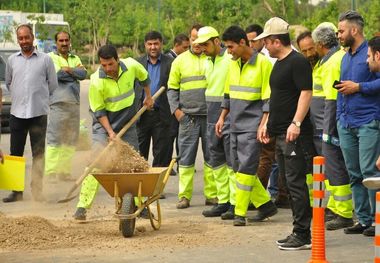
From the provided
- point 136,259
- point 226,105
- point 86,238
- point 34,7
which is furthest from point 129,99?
point 34,7

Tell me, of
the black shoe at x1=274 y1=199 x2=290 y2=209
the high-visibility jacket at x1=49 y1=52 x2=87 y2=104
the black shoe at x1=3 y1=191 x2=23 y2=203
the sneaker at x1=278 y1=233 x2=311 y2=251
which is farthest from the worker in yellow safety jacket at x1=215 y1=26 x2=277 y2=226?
the high-visibility jacket at x1=49 y1=52 x2=87 y2=104

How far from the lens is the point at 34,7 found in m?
69.6

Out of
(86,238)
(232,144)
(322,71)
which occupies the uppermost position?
(322,71)

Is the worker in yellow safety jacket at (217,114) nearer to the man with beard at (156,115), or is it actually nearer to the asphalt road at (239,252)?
the asphalt road at (239,252)

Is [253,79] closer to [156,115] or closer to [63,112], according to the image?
[156,115]

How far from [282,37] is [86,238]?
2870mm

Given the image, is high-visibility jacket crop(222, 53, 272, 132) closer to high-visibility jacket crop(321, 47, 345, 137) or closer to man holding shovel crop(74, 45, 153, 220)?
high-visibility jacket crop(321, 47, 345, 137)

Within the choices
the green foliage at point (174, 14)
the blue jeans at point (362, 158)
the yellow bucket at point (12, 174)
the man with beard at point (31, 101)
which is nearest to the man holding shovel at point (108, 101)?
the yellow bucket at point (12, 174)

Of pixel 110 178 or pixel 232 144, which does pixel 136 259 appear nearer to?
pixel 110 178

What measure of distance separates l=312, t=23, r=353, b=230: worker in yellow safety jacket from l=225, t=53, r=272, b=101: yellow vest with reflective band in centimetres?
61

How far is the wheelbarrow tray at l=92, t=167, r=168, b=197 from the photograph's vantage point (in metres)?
10.7

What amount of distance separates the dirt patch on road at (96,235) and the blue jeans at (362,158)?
57.1 inches

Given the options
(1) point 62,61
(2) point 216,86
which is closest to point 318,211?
(2) point 216,86

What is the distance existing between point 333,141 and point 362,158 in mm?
812
